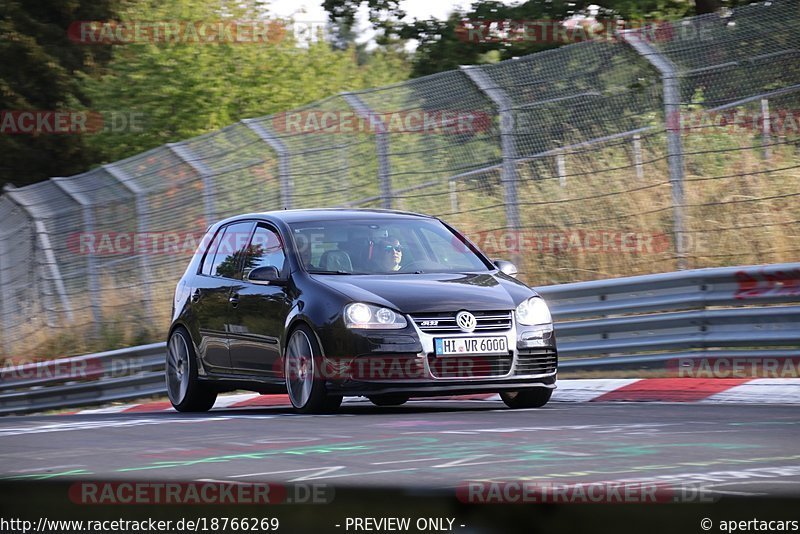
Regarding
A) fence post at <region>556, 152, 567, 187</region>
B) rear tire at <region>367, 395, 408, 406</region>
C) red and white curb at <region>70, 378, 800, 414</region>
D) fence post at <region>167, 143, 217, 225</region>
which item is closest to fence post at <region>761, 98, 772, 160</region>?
A: fence post at <region>556, 152, 567, 187</region>

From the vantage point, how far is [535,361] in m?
9.73

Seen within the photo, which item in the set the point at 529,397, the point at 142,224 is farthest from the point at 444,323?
the point at 142,224

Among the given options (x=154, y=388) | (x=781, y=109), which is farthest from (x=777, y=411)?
(x=154, y=388)

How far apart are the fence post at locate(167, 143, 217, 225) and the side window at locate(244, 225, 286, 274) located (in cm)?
689

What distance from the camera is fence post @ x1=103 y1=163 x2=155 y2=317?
19.4 meters

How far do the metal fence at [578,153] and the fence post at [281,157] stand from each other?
19 mm

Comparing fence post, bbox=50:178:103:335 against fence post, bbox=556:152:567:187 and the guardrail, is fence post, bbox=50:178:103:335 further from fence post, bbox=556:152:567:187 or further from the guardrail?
the guardrail

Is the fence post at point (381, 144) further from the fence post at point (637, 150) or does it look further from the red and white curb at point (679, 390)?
the red and white curb at point (679, 390)

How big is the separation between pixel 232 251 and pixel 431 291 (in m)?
2.34

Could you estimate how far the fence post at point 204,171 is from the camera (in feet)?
58.4

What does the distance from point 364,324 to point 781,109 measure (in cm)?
557

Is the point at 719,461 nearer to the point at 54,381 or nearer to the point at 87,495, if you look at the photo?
the point at 87,495

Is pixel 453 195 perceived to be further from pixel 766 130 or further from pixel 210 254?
pixel 210 254

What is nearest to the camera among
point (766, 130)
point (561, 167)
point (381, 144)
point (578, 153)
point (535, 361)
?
point (535, 361)
